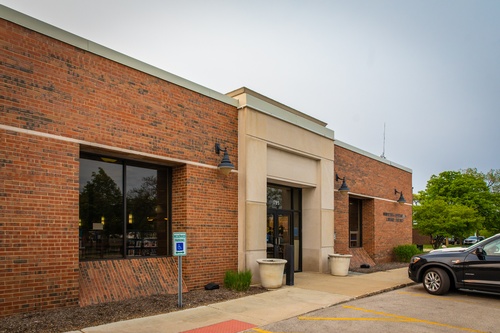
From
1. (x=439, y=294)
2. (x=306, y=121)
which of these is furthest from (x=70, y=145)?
(x=439, y=294)

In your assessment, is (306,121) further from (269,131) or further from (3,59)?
(3,59)

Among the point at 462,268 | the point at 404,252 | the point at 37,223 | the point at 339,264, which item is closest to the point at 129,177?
the point at 37,223

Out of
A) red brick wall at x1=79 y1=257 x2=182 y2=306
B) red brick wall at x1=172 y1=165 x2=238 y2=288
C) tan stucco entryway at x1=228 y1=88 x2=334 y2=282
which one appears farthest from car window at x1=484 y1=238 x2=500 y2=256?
red brick wall at x1=79 y1=257 x2=182 y2=306

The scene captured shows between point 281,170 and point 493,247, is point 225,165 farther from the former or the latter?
point 493,247

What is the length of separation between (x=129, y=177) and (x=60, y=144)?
2.30 meters

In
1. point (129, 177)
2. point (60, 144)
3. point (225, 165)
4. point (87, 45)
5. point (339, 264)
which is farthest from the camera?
point (339, 264)

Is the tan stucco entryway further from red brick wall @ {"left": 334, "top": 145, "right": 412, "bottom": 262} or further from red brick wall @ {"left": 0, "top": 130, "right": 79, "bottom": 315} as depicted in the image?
red brick wall @ {"left": 0, "top": 130, "right": 79, "bottom": 315}

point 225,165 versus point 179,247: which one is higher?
point 225,165

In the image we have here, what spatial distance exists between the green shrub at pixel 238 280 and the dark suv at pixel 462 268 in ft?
15.4

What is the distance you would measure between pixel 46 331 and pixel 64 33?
19.0ft

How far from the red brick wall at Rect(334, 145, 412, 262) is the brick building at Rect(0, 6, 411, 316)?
6.82 ft

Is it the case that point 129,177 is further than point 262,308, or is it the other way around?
point 129,177

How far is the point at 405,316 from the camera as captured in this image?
8.06 metres

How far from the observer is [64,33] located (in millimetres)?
8312
